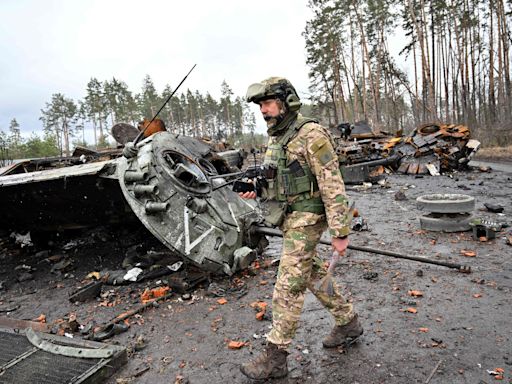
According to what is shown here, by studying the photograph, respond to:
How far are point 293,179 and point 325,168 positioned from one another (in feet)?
0.85

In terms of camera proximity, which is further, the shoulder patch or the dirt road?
the dirt road

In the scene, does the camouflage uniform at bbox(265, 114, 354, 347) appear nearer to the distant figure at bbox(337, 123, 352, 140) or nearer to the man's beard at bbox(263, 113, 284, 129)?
the man's beard at bbox(263, 113, 284, 129)

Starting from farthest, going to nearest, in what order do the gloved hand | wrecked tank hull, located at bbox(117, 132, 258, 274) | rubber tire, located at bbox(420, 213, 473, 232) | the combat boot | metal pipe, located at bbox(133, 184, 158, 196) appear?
rubber tire, located at bbox(420, 213, 473, 232) < the gloved hand < metal pipe, located at bbox(133, 184, 158, 196) < wrecked tank hull, located at bbox(117, 132, 258, 274) < the combat boot

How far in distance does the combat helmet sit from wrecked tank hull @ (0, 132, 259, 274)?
1339mm

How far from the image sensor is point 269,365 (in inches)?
108

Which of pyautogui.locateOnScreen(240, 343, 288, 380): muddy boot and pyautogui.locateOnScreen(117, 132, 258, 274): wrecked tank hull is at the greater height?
pyautogui.locateOnScreen(117, 132, 258, 274): wrecked tank hull

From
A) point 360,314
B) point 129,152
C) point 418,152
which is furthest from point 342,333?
point 418,152

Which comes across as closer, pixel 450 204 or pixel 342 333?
pixel 342 333

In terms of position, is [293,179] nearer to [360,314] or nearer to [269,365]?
[269,365]

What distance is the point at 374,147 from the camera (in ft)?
49.7

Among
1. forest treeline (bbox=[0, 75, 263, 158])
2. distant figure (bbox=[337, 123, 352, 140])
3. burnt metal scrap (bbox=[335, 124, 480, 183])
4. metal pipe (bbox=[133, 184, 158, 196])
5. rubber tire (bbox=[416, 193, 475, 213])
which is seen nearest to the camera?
metal pipe (bbox=[133, 184, 158, 196])

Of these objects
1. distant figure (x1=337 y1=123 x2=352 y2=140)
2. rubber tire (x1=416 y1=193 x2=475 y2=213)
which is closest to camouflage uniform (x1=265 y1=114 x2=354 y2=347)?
rubber tire (x1=416 y1=193 x2=475 y2=213)

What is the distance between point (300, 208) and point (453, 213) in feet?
15.3

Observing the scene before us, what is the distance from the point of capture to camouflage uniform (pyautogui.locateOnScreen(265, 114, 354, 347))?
2.60 meters
